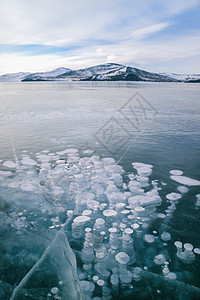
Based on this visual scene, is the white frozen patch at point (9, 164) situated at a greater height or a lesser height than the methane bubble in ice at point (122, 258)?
greater

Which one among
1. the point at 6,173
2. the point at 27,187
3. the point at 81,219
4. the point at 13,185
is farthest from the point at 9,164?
the point at 81,219

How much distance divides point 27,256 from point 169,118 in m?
17.9

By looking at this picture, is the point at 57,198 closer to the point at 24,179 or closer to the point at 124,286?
the point at 24,179

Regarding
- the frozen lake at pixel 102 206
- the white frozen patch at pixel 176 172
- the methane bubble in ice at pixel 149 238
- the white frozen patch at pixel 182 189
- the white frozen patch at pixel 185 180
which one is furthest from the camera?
the white frozen patch at pixel 176 172

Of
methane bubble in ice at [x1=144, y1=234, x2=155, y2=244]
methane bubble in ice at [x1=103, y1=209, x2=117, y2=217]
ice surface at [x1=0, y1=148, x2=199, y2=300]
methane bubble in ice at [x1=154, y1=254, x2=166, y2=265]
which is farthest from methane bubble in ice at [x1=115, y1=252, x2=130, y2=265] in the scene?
methane bubble in ice at [x1=103, y1=209, x2=117, y2=217]

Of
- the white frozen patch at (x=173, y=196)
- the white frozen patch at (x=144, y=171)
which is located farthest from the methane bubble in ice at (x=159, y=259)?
the white frozen patch at (x=144, y=171)

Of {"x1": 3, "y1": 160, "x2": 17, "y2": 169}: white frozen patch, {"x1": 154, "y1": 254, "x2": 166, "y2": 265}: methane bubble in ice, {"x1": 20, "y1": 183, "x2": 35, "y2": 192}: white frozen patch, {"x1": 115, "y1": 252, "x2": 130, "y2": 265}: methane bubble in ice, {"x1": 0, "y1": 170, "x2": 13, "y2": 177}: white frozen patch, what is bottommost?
{"x1": 154, "y1": 254, "x2": 166, "y2": 265}: methane bubble in ice

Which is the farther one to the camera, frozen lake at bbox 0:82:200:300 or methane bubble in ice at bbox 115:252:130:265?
methane bubble in ice at bbox 115:252:130:265

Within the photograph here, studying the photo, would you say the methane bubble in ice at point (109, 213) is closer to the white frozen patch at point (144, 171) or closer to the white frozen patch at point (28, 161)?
the white frozen patch at point (144, 171)

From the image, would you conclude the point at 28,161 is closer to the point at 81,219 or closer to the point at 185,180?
the point at 81,219

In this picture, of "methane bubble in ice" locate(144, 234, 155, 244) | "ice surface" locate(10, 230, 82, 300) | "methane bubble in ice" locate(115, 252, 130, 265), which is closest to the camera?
"ice surface" locate(10, 230, 82, 300)

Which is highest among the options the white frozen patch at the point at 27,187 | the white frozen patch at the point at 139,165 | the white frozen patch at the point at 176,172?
the white frozen patch at the point at 27,187

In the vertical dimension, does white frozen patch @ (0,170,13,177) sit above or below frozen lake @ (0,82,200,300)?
above

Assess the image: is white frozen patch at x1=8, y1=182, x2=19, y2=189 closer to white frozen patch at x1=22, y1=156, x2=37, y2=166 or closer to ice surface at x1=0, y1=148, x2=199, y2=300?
ice surface at x1=0, y1=148, x2=199, y2=300
